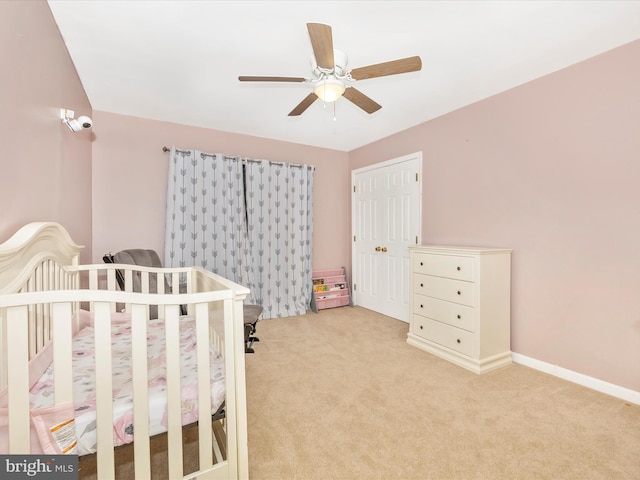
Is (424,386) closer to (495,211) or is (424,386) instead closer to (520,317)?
(520,317)

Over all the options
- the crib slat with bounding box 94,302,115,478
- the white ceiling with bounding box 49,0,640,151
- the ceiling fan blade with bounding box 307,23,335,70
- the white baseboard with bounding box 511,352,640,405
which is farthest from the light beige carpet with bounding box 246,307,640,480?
the white ceiling with bounding box 49,0,640,151

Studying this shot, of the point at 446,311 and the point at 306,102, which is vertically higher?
the point at 306,102

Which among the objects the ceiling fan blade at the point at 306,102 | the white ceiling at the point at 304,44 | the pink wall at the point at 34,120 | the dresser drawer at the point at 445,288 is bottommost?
the dresser drawer at the point at 445,288

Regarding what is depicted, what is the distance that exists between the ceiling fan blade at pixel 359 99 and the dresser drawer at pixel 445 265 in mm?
1397

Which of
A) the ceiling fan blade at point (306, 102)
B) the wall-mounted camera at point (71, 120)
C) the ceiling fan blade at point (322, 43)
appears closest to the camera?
the ceiling fan blade at point (322, 43)

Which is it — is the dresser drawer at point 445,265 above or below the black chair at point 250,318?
above

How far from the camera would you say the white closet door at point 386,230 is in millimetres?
3484

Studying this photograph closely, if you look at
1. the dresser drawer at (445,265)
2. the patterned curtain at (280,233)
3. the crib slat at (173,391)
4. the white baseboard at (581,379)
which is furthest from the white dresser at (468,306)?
the crib slat at (173,391)

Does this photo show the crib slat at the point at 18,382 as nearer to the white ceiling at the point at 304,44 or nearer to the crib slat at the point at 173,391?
the crib slat at the point at 173,391

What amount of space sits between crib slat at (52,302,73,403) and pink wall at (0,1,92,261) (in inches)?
24.0

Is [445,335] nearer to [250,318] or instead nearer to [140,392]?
[250,318]

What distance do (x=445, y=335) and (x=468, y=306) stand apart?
Result: 36 centimetres

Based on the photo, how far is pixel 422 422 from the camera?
1682mm

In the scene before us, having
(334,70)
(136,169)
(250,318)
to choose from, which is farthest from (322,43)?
(136,169)
